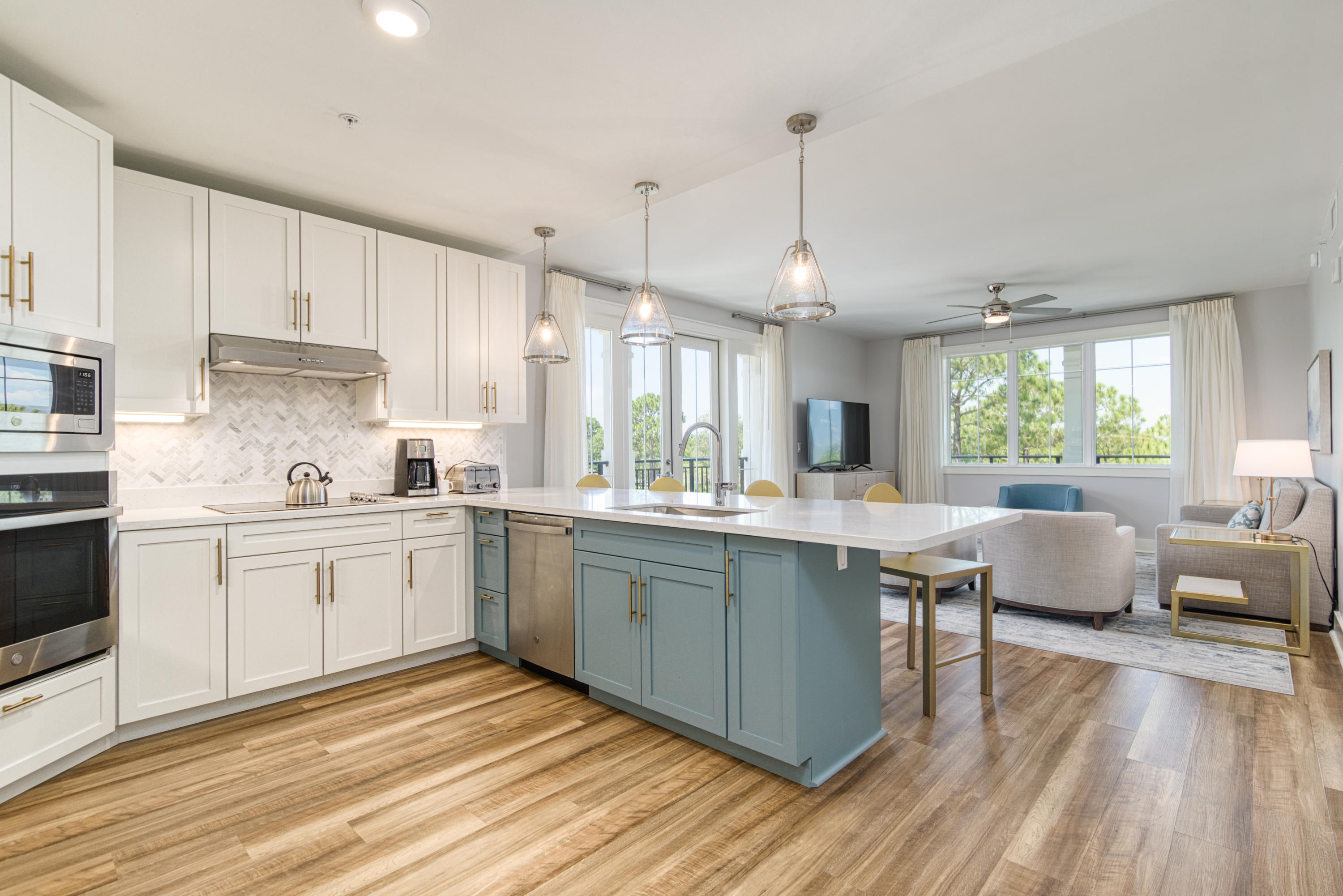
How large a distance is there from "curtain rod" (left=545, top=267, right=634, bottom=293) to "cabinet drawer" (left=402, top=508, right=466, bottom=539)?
7.11 ft

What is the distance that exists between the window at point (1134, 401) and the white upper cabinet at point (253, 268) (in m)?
7.49

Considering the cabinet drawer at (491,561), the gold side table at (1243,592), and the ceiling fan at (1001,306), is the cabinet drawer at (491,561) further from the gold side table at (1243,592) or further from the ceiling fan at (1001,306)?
the ceiling fan at (1001,306)

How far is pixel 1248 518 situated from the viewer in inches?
183

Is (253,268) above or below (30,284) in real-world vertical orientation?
above

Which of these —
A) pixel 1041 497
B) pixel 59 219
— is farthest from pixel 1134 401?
pixel 59 219

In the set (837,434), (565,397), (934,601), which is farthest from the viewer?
(837,434)

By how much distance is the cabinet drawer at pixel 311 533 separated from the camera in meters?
2.75

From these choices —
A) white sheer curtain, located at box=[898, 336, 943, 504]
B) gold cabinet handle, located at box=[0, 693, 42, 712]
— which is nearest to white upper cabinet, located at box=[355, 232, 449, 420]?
gold cabinet handle, located at box=[0, 693, 42, 712]

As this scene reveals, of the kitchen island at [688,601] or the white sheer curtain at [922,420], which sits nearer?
the kitchen island at [688,601]

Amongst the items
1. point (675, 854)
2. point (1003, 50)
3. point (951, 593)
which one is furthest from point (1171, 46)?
point (951, 593)

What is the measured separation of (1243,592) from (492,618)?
445cm

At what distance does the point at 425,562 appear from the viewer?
3.34 metres

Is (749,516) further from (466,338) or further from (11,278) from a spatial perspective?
(11,278)

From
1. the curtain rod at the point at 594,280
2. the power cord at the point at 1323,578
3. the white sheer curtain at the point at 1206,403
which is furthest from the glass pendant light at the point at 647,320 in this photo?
the white sheer curtain at the point at 1206,403
